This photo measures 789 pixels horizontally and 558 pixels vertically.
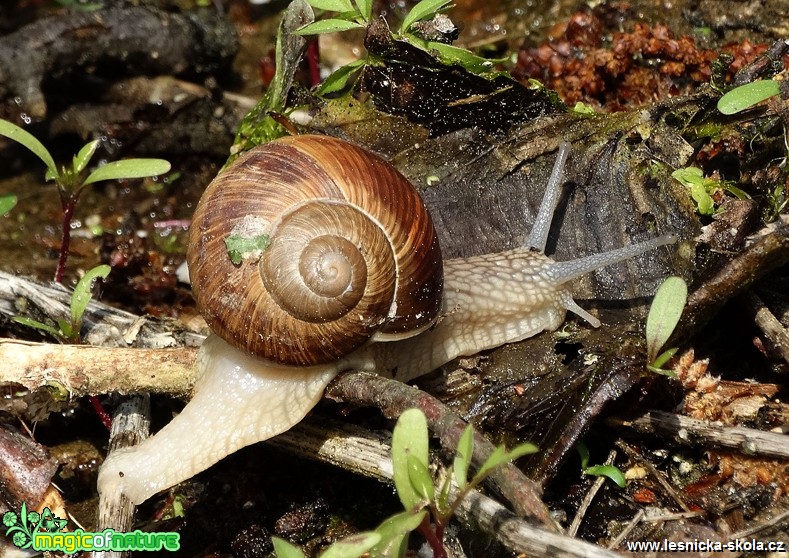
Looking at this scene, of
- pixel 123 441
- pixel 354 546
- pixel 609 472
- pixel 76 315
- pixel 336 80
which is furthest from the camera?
pixel 336 80

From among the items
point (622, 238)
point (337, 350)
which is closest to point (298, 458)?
point (337, 350)

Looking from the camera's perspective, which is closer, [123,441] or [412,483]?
[412,483]

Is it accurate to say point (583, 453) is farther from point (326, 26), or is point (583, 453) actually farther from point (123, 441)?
point (326, 26)

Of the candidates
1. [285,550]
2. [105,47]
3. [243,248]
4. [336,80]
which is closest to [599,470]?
[285,550]

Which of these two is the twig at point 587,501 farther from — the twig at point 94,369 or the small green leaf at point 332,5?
the small green leaf at point 332,5

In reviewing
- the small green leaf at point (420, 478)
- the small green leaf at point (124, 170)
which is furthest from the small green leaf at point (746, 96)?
the small green leaf at point (124, 170)

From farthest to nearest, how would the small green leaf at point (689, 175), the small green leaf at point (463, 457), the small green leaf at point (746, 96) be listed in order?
1. the small green leaf at point (689, 175)
2. the small green leaf at point (746, 96)
3. the small green leaf at point (463, 457)
